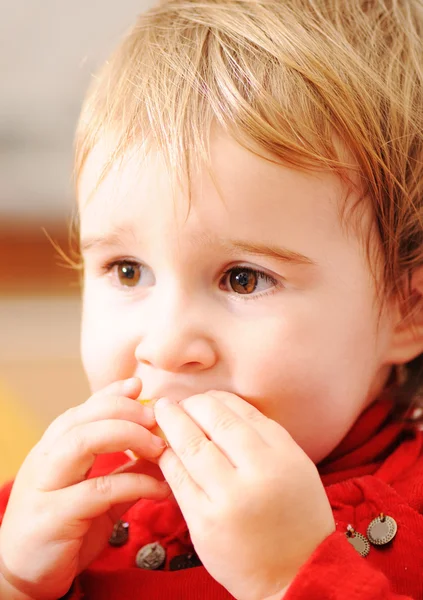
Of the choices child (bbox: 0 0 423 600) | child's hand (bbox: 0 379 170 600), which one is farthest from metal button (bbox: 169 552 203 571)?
child's hand (bbox: 0 379 170 600)

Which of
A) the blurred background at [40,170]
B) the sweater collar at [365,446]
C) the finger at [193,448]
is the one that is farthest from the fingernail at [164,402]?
the blurred background at [40,170]

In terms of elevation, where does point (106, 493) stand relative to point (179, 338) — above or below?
below

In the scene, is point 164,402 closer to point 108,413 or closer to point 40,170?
point 108,413

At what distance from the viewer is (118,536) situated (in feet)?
3.18

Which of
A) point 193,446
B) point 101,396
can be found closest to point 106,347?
point 101,396

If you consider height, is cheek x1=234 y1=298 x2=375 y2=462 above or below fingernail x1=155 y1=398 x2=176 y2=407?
above

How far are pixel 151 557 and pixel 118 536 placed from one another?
2.7 inches

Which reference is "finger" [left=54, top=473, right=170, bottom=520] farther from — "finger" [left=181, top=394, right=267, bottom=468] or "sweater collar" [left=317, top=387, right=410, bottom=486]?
"sweater collar" [left=317, top=387, right=410, bottom=486]

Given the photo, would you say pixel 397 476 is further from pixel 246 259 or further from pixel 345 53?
pixel 345 53

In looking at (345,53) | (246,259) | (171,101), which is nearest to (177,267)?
(246,259)

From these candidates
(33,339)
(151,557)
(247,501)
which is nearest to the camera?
(247,501)

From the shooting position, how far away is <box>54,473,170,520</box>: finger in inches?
31.5

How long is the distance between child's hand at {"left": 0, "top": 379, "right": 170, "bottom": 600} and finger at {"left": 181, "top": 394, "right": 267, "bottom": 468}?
52mm

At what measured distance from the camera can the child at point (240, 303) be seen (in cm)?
77
